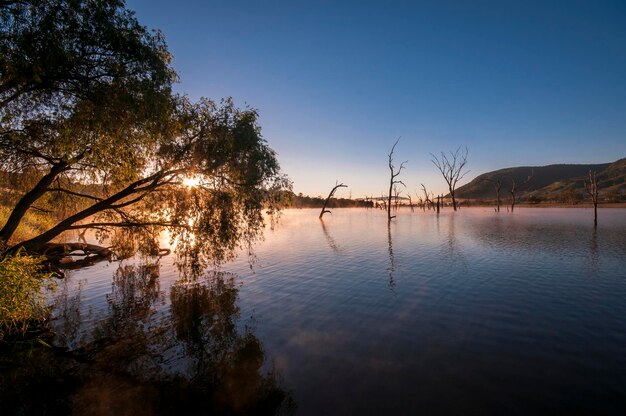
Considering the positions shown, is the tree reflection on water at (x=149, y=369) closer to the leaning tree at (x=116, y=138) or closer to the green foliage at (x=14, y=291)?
the green foliage at (x=14, y=291)

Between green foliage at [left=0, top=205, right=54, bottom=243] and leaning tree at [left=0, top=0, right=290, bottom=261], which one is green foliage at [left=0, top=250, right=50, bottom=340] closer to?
leaning tree at [left=0, top=0, right=290, bottom=261]

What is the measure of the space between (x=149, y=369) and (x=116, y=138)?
9.29m

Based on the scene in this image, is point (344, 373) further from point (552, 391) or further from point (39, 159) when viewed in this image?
point (39, 159)

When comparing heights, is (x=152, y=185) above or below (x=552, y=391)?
above

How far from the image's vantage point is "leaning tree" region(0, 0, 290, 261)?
11531mm

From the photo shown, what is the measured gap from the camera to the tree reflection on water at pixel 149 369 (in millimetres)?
7750

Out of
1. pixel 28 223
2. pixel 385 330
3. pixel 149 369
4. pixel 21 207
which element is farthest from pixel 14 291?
pixel 28 223

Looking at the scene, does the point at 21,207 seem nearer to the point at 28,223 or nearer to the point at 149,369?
the point at 149,369

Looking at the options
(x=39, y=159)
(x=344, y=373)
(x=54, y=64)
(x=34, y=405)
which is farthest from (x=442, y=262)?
(x=39, y=159)

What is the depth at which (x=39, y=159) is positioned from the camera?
16.8 m

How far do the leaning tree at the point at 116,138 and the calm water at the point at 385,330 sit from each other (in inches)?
147

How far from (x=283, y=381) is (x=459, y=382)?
15.1 ft

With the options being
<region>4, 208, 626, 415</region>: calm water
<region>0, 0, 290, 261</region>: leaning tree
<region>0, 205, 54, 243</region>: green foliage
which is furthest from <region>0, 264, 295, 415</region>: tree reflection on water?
<region>0, 205, 54, 243</region>: green foliage

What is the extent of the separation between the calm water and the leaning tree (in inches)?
147
